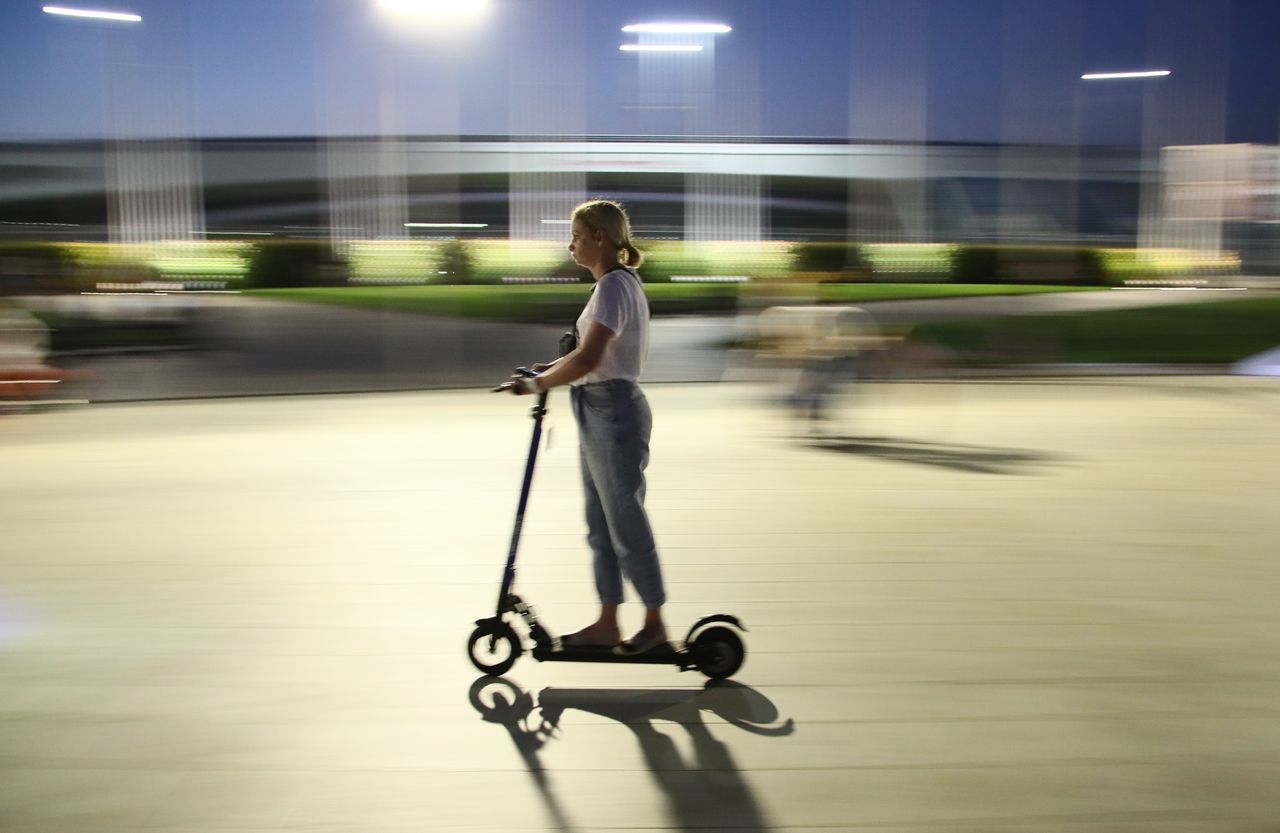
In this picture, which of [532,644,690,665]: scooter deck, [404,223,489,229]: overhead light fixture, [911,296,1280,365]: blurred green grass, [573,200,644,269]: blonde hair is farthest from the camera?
[404,223,489,229]: overhead light fixture

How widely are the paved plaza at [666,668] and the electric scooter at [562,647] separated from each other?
0.31ft

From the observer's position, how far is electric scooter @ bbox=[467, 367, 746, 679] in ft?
12.4

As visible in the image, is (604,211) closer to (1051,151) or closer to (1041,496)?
(1041,496)

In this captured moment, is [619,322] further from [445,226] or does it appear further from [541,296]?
[445,226]

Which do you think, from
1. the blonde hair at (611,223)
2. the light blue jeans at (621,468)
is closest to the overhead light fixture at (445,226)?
the blonde hair at (611,223)

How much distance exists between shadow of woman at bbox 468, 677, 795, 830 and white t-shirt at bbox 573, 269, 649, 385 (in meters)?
1.07

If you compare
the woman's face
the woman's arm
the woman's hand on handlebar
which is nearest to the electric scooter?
the woman's hand on handlebar

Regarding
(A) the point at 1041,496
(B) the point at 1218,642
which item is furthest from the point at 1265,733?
(A) the point at 1041,496

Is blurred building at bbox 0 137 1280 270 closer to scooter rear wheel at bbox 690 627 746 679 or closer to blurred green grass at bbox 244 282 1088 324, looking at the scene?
blurred green grass at bbox 244 282 1088 324

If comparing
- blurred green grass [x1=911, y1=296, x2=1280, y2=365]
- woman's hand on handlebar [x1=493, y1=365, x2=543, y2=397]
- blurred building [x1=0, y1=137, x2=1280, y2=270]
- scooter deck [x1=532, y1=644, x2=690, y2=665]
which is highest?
blurred building [x1=0, y1=137, x2=1280, y2=270]

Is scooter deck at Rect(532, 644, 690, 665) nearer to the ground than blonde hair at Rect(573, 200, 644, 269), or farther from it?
nearer to the ground

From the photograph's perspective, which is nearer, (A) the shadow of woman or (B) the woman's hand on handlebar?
(A) the shadow of woman

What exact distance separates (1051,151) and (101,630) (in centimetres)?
2131

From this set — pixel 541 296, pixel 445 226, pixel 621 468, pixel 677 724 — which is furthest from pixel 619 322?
pixel 445 226
